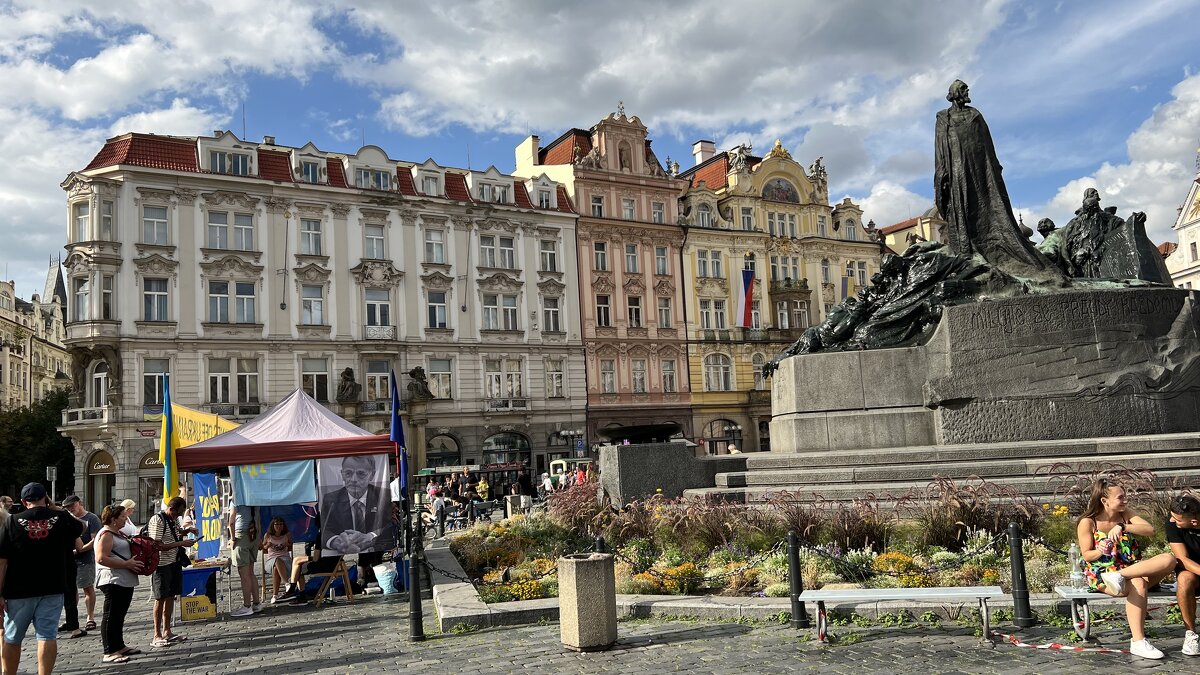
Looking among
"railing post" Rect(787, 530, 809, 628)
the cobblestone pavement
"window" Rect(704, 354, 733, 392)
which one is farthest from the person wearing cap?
"window" Rect(704, 354, 733, 392)

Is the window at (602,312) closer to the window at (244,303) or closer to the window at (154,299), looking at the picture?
the window at (244,303)

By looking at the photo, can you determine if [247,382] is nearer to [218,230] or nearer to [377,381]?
[377,381]

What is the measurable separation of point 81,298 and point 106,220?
298cm

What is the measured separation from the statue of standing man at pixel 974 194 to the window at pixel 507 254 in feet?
96.5

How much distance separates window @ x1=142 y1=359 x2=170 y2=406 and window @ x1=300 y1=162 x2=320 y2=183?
9174 millimetres

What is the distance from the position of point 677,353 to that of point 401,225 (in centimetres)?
1474

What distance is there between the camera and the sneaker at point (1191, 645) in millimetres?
6094

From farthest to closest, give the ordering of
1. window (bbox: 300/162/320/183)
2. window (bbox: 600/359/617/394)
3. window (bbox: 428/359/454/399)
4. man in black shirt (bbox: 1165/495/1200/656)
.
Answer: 1. window (bbox: 600/359/617/394)
2. window (bbox: 428/359/454/399)
3. window (bbox: 300/162/320/183)
4. man in black shirt (bbox: 1165/495/1200/656)

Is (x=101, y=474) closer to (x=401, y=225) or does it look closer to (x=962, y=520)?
(x=401, y=225)

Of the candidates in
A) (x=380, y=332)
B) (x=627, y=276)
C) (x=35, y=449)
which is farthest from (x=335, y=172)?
(x=35, y=449)

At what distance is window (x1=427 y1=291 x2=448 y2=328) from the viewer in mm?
39969

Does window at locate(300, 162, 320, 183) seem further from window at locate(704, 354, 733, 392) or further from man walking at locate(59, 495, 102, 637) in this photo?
man walking at locate(59, 495, 102, 637)

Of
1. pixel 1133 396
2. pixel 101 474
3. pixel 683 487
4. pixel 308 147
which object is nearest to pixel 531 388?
pixel 308 147

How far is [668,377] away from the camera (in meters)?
45.5
